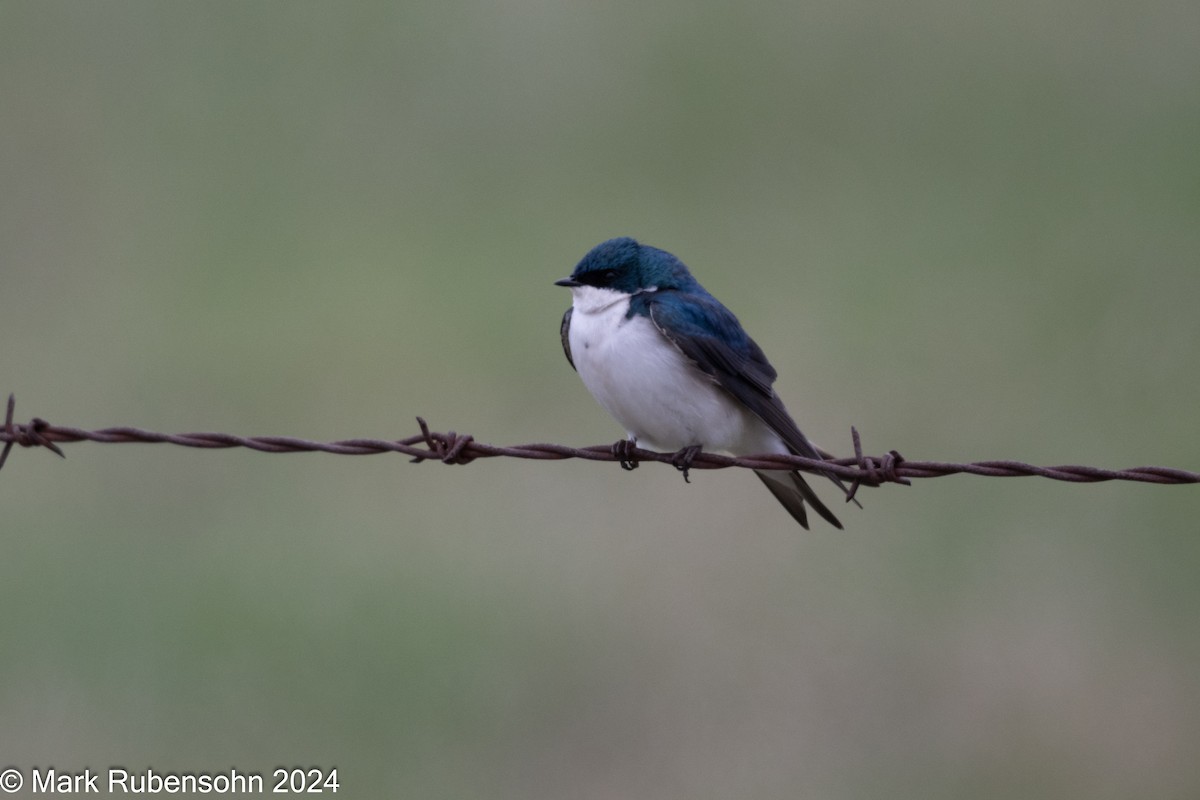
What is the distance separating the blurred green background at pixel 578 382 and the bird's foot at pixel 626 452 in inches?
67.2

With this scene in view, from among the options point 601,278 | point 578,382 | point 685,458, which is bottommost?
point 685,458

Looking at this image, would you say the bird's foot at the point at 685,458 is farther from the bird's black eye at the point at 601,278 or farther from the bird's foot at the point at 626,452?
the bird's black eye at the point at 601,278

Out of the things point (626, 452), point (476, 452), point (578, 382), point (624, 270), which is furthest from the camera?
point (578, 382)

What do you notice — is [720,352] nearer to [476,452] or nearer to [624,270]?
[624,270]

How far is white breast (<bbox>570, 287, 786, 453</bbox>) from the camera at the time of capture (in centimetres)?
451

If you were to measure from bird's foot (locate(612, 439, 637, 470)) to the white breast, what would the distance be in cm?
6

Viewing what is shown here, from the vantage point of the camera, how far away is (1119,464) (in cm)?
779

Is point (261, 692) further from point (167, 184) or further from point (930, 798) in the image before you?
point (167, 184)

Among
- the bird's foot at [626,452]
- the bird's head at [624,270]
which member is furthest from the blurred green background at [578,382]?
the bird's head at [624,270]

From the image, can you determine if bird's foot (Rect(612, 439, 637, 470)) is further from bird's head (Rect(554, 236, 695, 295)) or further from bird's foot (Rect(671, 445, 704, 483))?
bird's head (Rect(554, 236, 695, 295))

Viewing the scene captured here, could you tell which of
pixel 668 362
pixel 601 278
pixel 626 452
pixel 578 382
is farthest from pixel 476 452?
pixel 578 382

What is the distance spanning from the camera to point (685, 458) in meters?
4.39

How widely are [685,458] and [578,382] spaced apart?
149 inches

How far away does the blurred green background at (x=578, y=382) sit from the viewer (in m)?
6.12
